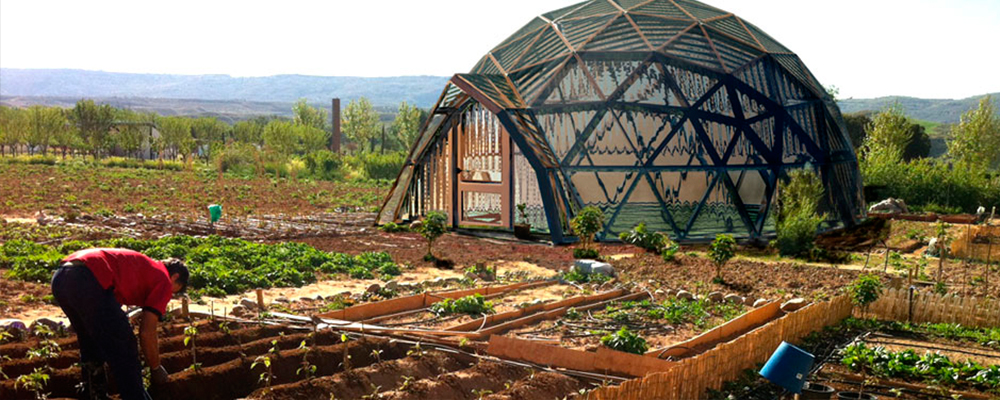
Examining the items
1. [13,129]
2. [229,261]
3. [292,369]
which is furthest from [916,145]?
[13,129]

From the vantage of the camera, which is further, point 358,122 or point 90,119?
point 358,122

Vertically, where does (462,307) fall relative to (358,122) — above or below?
below

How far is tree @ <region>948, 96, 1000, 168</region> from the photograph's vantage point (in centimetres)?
4731

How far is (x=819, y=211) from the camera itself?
938 inches

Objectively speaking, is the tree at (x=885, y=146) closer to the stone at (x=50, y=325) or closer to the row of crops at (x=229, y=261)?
the row of crops at (x=229, y=261)

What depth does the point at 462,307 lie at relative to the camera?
11.8 meters

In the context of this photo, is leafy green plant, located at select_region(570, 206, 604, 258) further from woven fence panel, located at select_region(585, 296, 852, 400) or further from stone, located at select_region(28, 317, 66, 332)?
stone, located at select_region(28, 317, 66, 332)

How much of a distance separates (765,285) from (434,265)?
6505 mm

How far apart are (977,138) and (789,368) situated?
47959mm

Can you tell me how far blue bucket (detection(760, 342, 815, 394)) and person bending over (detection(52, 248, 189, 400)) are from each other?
5.43m

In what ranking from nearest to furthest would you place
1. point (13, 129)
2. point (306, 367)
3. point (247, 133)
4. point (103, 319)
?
point (103, 319)
point (306, 367)
point (13, 129)
point (247, 133)

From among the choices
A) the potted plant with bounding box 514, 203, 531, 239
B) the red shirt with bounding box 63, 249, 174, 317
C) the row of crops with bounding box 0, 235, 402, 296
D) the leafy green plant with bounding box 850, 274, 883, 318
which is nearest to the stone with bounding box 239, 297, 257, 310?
the row of crops with bounding box 0, 235, 402, 296

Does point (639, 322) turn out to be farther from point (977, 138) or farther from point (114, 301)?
point (977, 138)

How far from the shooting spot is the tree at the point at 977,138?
155 feet
